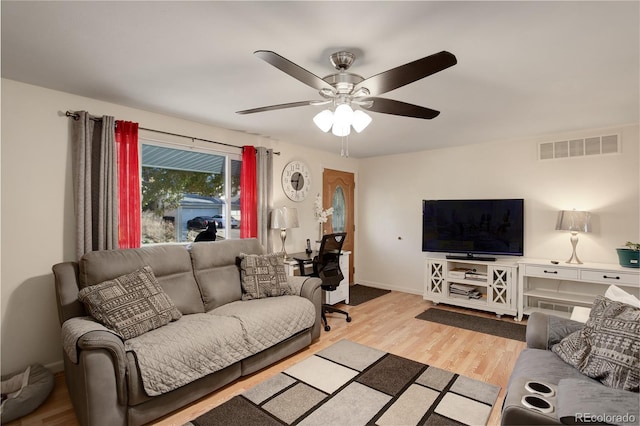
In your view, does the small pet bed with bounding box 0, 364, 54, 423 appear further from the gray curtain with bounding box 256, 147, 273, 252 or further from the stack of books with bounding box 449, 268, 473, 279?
the stack of books with bounding box 449, 268, 473, 279

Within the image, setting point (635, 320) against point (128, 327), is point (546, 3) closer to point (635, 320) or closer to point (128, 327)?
point (635, 320)

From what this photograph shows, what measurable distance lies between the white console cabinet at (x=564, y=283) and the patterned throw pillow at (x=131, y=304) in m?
4.00

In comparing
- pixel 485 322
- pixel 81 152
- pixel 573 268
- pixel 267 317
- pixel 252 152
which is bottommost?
pixel 485 322

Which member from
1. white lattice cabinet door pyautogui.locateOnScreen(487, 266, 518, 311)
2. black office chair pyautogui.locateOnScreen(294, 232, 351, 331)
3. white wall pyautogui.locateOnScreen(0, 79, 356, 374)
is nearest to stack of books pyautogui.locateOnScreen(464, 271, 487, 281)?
white lattice cabinet door pyautogui.locateOnScreen(487, 266, 518, 311)

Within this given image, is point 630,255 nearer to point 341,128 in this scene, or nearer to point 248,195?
point 341,128

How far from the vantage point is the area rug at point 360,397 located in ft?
6.91

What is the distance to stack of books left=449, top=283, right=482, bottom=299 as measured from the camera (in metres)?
4.47

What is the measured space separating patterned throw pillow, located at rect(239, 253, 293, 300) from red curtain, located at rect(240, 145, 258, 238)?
2.31ft

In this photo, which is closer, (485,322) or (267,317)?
(267,317)

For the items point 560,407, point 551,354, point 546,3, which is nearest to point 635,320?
point 551,354

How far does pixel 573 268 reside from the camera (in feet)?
12.0

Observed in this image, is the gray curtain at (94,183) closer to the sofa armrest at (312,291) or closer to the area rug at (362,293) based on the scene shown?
the sofa armrest at (312,291)

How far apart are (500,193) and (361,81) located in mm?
3542

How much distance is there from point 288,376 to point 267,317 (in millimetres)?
499
